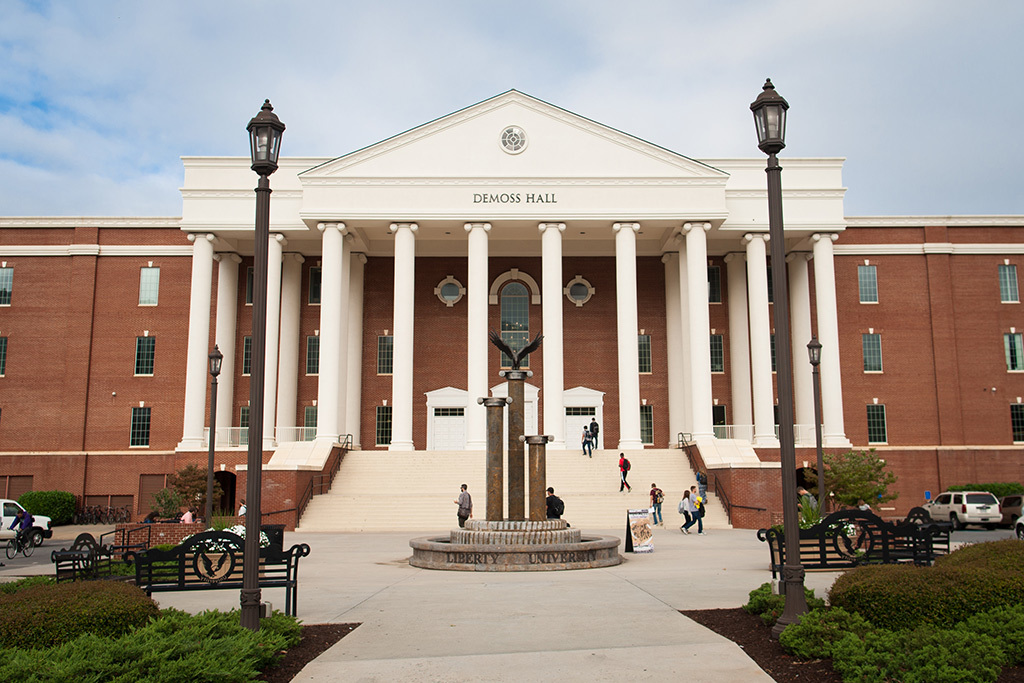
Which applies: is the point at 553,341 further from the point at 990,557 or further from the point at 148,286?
the point at 990,557

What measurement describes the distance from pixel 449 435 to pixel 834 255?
21.6 metres

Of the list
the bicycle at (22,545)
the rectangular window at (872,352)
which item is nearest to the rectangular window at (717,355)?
the rectangular window at (872,352)

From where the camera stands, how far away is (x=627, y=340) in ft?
131

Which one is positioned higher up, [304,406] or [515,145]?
[515,145]

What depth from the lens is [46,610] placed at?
797 cm

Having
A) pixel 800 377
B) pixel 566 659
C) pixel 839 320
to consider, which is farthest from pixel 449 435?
pixel 566 659

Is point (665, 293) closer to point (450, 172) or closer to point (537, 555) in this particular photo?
point (450, 172)

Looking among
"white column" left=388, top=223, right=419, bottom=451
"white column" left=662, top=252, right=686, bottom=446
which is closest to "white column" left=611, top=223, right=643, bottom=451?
"white column" left=662, top=252, right=686, bottom=446

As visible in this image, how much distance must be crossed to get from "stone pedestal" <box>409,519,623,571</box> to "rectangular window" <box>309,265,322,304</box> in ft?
98.2

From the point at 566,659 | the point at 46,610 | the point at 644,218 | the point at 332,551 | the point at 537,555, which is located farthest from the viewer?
the point at 644,218

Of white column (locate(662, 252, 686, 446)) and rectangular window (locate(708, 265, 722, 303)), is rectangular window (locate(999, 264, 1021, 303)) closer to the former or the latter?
rectangular window (locate(708, 265, 722, 303))

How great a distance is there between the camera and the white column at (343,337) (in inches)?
1606

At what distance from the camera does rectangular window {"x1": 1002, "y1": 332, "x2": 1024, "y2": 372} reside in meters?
45.7

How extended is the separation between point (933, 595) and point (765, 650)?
1718 millimetres
